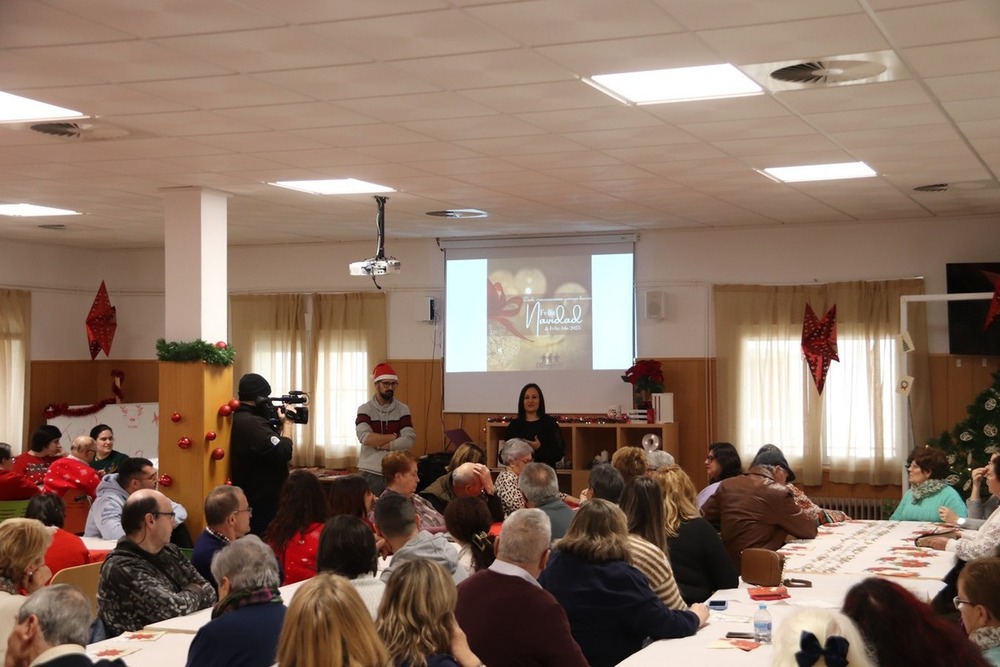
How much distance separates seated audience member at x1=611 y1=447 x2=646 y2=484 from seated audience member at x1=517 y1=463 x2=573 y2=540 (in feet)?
3.31

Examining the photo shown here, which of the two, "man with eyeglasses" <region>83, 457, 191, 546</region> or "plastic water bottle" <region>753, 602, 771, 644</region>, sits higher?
"man with eyeglasses" <region>83, 457, 191, 546</region>

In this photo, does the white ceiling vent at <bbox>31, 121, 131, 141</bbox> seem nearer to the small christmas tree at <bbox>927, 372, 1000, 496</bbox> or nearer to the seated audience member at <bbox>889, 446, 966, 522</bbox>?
the seated audience member at <bbox>889, 446, 966, 522</bbox>

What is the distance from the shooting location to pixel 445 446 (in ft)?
38.8

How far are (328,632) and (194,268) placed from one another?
6.00 m

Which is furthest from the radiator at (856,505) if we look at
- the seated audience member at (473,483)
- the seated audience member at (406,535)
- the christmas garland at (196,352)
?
the seated audience member at (406,535)

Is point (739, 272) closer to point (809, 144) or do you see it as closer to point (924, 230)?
point (924, 230)

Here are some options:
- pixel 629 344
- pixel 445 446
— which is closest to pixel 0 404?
pixel 445 446

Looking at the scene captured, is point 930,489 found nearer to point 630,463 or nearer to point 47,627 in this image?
point 630,463

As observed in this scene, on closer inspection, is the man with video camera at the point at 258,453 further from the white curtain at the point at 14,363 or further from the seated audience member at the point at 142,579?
the white curtain at the point at 14,363

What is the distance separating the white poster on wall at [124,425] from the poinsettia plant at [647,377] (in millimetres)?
5176

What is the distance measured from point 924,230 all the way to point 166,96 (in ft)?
23.9

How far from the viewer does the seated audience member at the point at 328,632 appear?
2.72 metres

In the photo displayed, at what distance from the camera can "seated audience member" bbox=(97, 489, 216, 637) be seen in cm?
473

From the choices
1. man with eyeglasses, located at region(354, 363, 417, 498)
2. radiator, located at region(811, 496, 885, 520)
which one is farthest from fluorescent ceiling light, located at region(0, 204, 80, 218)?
radiator, located at region(811, 496, 885, 520)
